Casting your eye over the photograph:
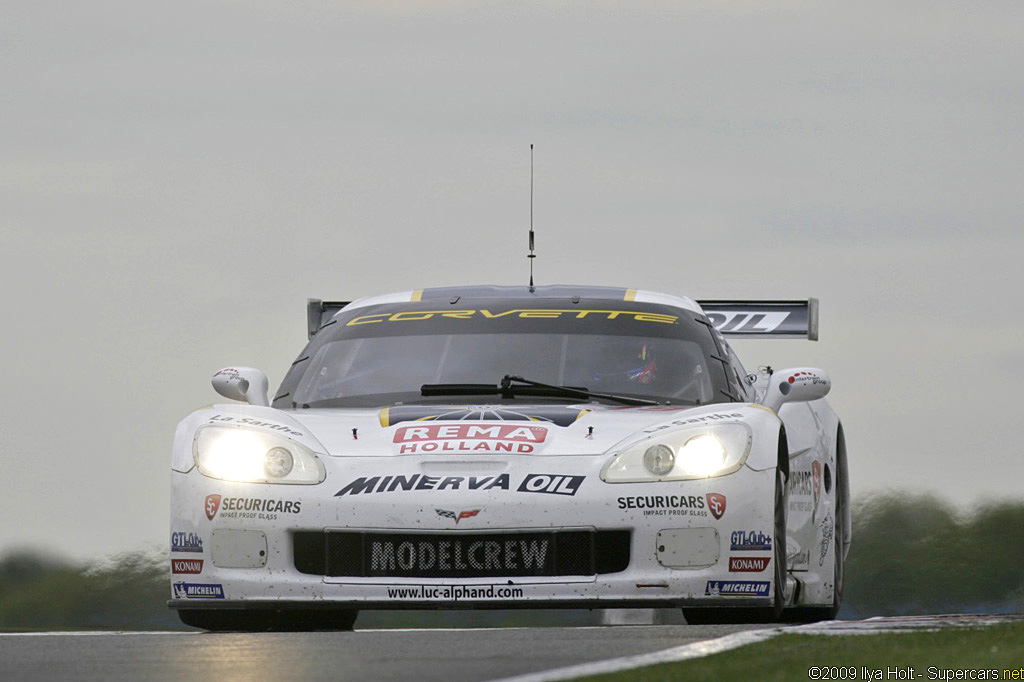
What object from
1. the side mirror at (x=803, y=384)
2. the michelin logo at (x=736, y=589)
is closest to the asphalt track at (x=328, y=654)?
the michelin logo at (x=736, y=589)

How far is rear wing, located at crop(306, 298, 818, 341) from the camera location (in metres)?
11.2

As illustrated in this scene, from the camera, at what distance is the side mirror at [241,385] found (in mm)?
7977

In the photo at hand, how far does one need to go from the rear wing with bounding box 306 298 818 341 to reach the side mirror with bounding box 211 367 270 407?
370 cm

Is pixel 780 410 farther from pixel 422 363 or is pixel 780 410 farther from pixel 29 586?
pixel 29 586

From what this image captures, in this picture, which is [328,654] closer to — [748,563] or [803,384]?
[748,563]

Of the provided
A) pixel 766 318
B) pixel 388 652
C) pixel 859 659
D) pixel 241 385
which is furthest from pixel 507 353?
pixel 766 318

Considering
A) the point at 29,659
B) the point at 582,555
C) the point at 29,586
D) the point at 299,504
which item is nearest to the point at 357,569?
the point at 299,504

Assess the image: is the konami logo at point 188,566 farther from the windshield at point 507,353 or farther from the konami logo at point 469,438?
the windshield at point 507,353

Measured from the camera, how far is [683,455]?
676 cm

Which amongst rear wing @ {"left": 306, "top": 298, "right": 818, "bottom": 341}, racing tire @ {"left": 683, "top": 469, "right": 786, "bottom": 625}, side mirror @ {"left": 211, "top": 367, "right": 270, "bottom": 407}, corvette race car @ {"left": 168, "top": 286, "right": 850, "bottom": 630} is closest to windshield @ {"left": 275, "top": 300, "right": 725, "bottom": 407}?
side mirror @ {"left": 211, "top": 367, "right": 270, "bottom": 407}

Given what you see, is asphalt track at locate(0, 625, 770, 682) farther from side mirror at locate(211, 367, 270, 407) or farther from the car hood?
side mirror at locate(211, 367, 270, 407)

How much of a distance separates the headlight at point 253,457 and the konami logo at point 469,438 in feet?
1.04

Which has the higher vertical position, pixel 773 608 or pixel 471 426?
pixel 471 426

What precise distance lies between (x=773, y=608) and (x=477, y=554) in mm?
1104
